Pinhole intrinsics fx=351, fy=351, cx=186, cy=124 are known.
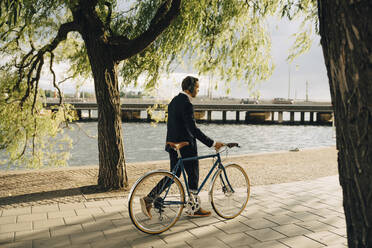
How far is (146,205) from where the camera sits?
406cm

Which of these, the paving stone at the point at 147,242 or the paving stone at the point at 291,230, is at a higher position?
the paving stone at the point at 291,230

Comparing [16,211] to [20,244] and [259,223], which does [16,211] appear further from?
[259,223]

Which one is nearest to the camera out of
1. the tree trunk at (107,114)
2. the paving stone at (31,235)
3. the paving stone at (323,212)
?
the paving stone at (31,235)

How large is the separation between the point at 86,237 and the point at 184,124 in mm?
1737

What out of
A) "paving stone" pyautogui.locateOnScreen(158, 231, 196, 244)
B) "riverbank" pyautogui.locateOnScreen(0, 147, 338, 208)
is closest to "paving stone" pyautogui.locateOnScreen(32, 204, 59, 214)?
"riverbank" pyautogui.locateOnScreen(0, 147, 338, 208)

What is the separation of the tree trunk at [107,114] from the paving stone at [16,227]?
217 centimetres

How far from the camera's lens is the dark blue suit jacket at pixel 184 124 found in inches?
172

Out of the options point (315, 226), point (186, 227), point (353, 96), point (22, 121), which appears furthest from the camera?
point (22, 121)

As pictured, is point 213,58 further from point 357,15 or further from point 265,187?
point 357,15

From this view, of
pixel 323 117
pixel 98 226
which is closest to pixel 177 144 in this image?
pixel 98 226

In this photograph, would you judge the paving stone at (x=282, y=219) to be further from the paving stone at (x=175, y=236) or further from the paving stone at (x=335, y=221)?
the paving stone at (x=175, y=236)

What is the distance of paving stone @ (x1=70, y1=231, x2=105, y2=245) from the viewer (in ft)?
12.5

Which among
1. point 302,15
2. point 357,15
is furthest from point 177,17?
point 357,15

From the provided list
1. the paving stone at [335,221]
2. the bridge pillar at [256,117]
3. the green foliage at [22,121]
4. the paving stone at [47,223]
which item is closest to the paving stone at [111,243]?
the paving stone at [47,223]
